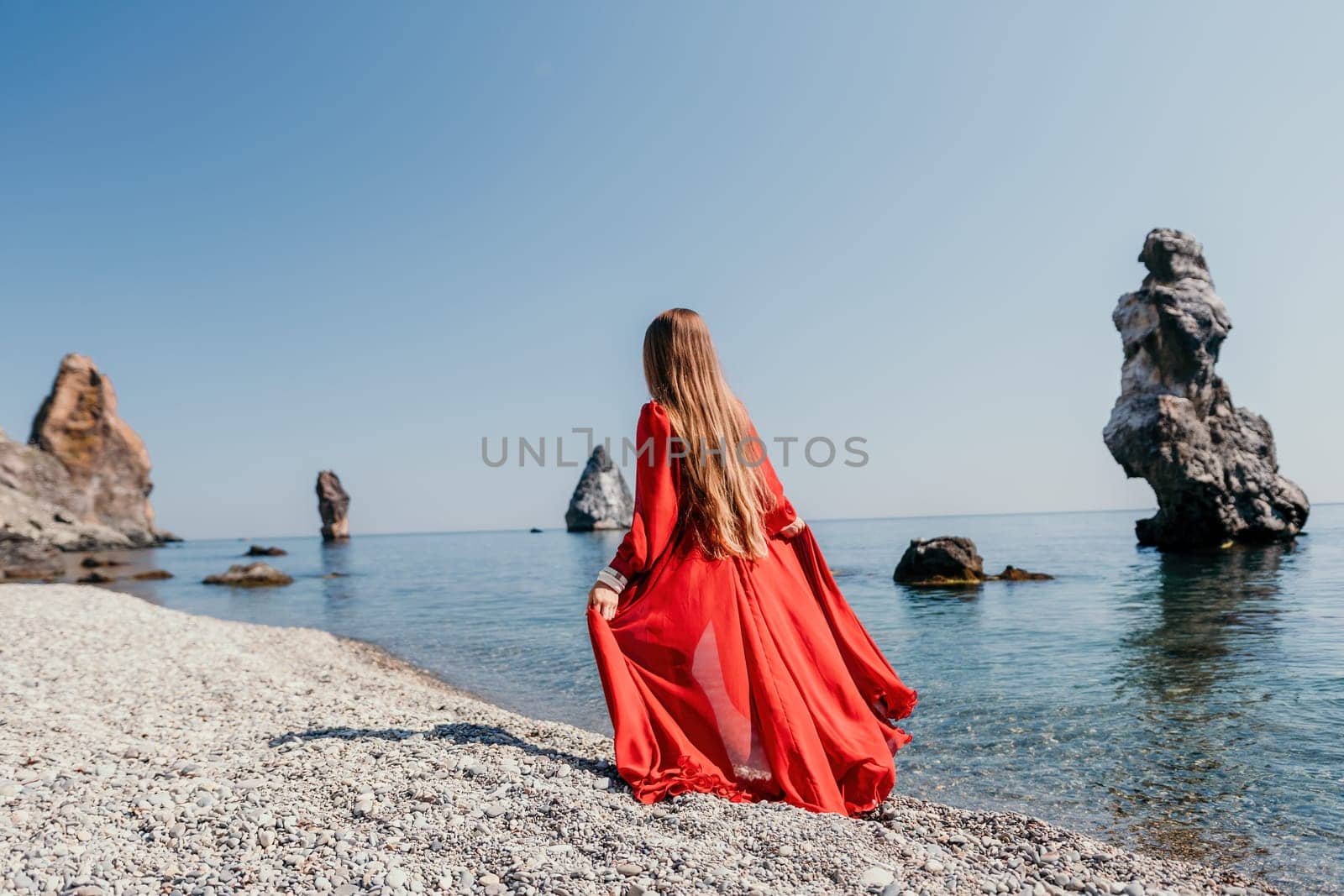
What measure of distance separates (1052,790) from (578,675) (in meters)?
7.59

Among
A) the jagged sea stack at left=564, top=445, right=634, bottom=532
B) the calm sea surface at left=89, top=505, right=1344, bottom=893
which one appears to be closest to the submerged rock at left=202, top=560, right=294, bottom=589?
the calm sea surface at left=89, top=505, right=1344, bottom=893

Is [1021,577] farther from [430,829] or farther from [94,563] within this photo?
[94,563]

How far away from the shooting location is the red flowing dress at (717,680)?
13.9ft

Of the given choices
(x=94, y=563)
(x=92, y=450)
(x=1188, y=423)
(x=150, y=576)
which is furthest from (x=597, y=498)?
(x=1188, y=423)

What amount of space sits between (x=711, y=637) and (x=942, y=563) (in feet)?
73.0

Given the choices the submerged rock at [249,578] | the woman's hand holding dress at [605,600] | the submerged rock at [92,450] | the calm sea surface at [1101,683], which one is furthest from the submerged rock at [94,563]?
the woman's hand holding dress at [605,600]

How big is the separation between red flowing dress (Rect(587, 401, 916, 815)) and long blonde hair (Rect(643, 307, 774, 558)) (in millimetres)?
85

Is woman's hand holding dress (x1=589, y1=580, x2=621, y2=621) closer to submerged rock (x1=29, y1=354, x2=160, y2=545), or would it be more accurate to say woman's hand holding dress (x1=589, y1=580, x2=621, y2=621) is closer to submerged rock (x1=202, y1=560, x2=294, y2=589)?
submerged rock (x1=202, y1=560, x2=294, y2=589)

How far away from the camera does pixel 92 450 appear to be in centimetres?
8569

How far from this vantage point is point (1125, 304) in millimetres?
35438

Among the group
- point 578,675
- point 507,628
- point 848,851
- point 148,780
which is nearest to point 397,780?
point 148,780

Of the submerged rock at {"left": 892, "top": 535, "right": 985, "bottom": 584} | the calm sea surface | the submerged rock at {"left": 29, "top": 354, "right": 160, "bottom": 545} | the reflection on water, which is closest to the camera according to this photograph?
the reflection on water

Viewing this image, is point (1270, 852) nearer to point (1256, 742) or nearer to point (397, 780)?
point (1256, 742)

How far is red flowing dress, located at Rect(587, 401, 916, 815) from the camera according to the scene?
167 inches
